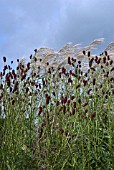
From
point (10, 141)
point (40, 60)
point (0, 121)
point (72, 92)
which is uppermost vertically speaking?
point (40, 60)

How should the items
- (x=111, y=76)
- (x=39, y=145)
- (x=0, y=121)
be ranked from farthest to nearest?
1. (x=111, y=76)
2. (x=0, y=121)
3. (x=39, y=145)

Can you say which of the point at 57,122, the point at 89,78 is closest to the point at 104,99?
the point at 89,78

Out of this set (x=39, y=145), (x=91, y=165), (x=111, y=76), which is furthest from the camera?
(x=111, y=76)

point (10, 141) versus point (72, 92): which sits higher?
point (72, 92)

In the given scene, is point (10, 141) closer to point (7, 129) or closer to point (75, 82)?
point (7, 129)

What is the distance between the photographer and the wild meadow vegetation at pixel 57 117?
384 cm

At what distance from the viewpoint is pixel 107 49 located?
17.9 ft

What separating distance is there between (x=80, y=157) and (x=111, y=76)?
1.44 metres

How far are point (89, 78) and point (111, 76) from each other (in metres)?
0.42

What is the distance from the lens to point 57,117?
430 centimetres

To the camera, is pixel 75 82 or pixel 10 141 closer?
pixel 10 141

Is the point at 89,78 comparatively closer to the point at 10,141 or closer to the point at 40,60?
the point at 40,60

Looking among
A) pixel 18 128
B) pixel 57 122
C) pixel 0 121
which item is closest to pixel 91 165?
pixel 57 122

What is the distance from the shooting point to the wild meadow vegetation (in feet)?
12.6
